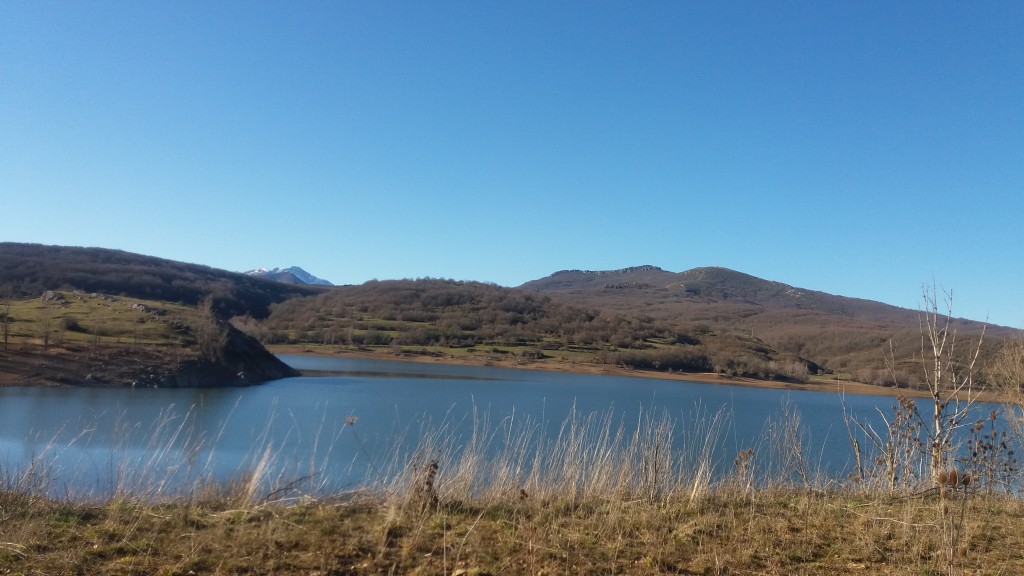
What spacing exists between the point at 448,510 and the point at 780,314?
549 feet

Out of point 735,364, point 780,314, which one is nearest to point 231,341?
point 735,364

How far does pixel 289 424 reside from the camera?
23.0m

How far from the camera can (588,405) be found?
34.3 metres

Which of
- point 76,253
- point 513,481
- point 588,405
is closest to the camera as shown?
point 513,481

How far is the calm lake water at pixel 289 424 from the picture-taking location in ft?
27.1

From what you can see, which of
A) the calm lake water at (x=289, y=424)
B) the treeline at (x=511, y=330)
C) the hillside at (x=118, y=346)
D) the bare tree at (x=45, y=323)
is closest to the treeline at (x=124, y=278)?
the hillside at (x=118, y=346)

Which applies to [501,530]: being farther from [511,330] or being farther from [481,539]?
[511,330]

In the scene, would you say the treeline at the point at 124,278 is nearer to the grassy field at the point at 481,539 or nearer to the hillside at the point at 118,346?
the hillside at the point at 118,346

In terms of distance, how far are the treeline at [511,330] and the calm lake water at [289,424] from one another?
94.8 ft

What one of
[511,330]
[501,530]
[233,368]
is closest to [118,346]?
[233,368]

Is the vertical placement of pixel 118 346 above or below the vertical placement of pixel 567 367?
below

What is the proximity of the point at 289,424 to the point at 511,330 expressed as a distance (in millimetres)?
66645

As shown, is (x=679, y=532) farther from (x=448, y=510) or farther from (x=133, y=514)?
(x=133, y=514)

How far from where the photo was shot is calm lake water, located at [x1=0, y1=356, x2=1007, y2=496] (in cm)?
826
